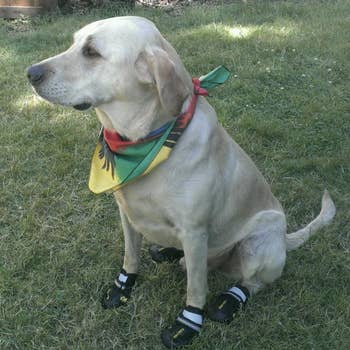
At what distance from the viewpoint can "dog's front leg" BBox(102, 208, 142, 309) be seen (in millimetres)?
2793

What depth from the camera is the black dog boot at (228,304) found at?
8.92 feet

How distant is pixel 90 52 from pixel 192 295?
4.18 ft

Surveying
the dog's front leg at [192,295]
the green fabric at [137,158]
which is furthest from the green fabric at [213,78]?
the dog's front leg at [192,295]

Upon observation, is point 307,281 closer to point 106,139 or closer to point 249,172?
point 249,172

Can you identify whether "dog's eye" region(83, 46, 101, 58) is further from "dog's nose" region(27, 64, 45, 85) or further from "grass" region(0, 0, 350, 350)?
"grass" region(0, 0, 350, 350)

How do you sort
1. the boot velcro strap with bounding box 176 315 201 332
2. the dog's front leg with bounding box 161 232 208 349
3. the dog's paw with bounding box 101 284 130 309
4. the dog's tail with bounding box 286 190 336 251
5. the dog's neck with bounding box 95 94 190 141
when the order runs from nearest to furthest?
the dog's neck with bounding box 95 94 190 141 → the dog's front leg with bounding box 161 232 208 349 → the boot velcro strap with bounding box 176 315 201 332 → the dog's paw with bounding box 101 284 130 309 → the dog's tail with bounding box 286 190 336 251

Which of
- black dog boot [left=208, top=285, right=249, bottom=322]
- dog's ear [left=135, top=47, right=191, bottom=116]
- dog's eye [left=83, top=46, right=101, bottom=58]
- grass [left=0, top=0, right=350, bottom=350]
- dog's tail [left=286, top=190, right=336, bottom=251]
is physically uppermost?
dog's eye [left=83, top=46, right=101, bottom=58]

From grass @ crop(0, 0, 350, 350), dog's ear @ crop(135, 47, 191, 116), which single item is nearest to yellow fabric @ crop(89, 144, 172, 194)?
dog's ear @ crop(135, 47, 191, 116)

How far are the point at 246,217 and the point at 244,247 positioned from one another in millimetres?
158

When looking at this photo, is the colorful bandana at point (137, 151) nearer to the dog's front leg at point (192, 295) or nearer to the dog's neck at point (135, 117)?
the dog's neck at point (135, 117)

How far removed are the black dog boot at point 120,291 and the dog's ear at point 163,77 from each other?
3.61 ft

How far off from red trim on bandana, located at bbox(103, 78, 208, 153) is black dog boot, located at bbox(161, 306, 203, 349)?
895 mm

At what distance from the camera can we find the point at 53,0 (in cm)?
716

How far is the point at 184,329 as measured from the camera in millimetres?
2607
